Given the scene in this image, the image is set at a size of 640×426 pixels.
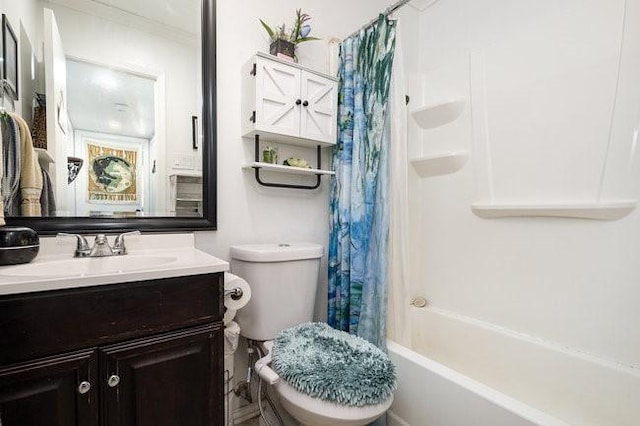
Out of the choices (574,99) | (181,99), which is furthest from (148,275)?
(574,99)

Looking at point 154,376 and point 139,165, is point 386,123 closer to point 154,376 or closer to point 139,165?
point 139,165

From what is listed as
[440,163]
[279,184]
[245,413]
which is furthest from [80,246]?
[440,163]

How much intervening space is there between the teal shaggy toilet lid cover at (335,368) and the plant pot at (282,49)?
1.30 m

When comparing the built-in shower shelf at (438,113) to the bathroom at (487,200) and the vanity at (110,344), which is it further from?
the vanity at (110,344)

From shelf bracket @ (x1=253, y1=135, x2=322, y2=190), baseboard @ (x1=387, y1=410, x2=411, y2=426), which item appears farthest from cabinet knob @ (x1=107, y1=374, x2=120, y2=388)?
baseboard @ (x1=387, y1=410, x2=411, y2=426)

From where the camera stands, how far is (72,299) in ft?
2.45

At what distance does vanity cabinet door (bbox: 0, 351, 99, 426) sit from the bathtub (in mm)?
1045

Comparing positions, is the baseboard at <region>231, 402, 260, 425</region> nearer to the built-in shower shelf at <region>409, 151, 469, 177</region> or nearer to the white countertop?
the white countertop

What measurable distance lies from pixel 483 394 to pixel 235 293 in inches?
36.5

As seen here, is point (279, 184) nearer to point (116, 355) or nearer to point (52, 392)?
point (116, 355)

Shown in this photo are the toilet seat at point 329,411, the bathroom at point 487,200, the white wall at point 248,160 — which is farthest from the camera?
the white wall at point 248,160

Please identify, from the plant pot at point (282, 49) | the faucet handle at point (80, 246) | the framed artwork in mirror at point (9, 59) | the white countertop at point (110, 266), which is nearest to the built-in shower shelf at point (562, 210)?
the plant pot at point (282, 49)

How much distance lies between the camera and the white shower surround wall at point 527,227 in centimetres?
119

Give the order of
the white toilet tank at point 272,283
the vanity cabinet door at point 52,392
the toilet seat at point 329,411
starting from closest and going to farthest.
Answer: the vanity cabinet door at point 52,392, the toilet seat at point 329,411, the white toilet tank at point 272,283
